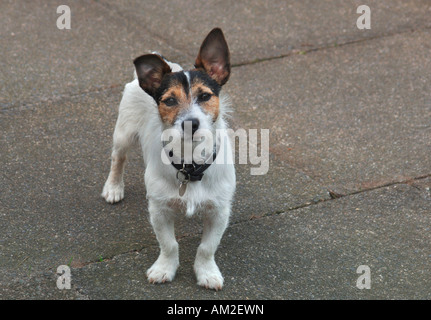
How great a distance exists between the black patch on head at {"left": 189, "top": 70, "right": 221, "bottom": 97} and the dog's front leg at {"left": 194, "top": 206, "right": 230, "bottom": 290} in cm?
81

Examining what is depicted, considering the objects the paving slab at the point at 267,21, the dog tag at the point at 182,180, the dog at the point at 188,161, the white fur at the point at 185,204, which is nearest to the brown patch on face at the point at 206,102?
the dog at the point at 188,161


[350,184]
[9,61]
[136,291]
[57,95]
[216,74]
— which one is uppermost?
[9,61]

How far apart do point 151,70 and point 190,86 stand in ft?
1.07

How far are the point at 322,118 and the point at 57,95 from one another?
2832mm

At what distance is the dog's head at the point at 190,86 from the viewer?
3875 millimetres

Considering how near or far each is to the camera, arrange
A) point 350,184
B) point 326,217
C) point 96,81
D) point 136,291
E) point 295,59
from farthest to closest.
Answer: point 295,59
point 96,81
point 350,184
point 326,217
point 136,291

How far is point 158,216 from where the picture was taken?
13.8 feet

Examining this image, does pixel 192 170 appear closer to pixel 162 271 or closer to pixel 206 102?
pixel 206 102

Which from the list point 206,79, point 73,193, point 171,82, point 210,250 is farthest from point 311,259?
point 73,193

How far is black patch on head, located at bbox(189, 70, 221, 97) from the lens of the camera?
157 inches

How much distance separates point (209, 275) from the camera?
13.9 ft

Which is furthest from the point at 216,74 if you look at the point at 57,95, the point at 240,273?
the point at 57,95

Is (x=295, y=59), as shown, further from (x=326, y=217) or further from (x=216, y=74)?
(x=216, y=74)

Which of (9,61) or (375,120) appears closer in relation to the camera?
(375,120)
